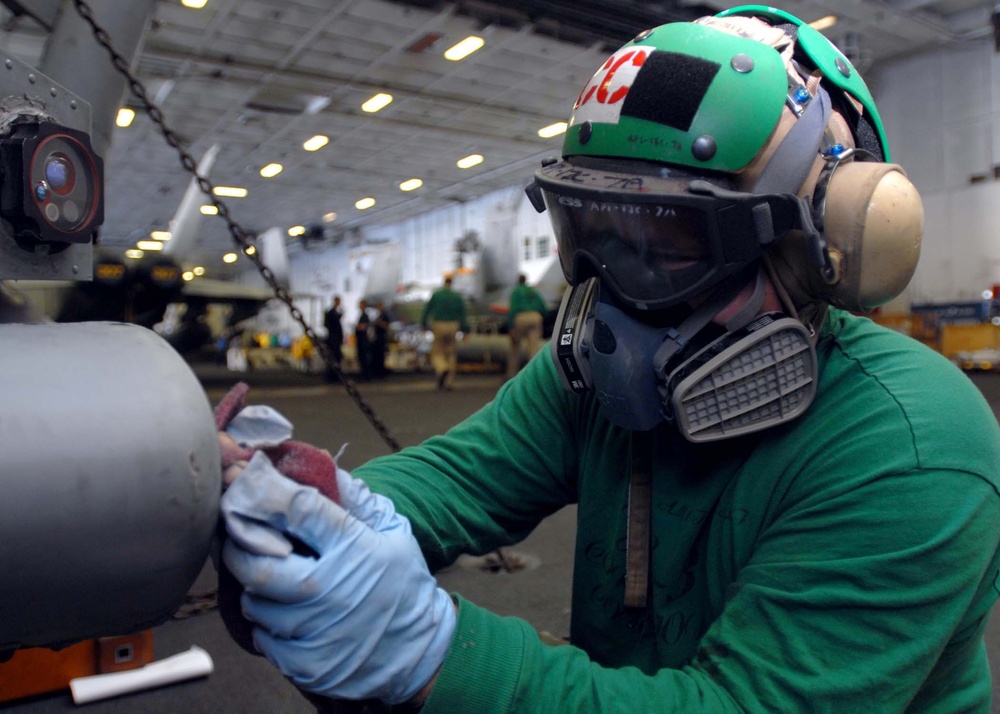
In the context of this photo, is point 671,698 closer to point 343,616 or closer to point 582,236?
point 343,616

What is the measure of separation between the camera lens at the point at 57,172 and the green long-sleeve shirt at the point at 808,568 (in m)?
0.80

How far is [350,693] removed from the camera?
675 millimetres

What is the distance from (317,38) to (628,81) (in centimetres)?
1198

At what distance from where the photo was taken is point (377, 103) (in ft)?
47.8

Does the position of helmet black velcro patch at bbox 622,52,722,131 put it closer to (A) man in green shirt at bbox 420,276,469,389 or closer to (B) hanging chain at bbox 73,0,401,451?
(B) hanging chain at bbox 73,0,401,451

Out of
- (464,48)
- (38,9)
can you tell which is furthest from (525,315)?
(38,9)

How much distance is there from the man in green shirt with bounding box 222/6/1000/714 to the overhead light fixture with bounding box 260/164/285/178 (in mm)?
20002

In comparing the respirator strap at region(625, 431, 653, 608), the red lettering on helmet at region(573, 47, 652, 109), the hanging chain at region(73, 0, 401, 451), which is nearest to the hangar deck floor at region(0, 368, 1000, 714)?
the hanging chain at region(73, 0, 401, 451)

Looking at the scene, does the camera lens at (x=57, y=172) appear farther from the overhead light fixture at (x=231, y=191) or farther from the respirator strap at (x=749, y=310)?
the overhead light fixture at (x=231, y=191)

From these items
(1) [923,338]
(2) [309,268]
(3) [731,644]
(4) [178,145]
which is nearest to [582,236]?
(3) [731,644]

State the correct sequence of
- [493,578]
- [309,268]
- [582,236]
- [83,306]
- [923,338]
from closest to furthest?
[582,236]
[493,578]
[83,306]
[923,338]
[309,268]

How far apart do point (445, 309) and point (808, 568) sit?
1039 centimetres

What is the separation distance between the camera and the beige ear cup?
0.86m

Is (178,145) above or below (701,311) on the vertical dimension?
above
